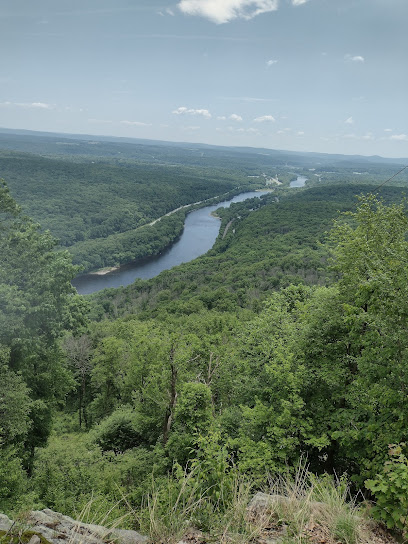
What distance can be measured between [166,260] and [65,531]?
11498 cm

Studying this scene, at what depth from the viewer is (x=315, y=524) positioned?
4.29 m

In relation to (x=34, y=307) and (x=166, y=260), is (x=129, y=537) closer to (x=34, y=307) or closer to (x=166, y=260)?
(x=34, y=307)

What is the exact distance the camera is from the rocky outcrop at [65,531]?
3.85m

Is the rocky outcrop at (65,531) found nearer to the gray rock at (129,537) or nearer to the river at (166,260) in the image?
the gray rock at (129,537)

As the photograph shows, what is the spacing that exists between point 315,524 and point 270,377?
22.8 ft

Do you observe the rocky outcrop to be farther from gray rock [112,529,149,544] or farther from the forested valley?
the forested valley

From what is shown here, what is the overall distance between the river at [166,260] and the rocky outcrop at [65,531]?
87292mm

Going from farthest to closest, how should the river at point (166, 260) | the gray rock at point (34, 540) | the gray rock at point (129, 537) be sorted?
the river at point (166, 260) < the gray rock at point (129, 537) < the gray rock at point (34, 540)

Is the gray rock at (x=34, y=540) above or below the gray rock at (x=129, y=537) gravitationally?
above

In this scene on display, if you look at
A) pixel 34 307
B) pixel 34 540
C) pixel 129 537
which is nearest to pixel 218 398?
pixel 34 307

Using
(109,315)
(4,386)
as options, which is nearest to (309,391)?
(4,386)

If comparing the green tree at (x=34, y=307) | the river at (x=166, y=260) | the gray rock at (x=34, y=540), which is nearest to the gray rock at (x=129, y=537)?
the gray rock at (x=34, y=540)

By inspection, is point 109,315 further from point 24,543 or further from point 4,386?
point 24,543

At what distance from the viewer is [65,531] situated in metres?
4.48
